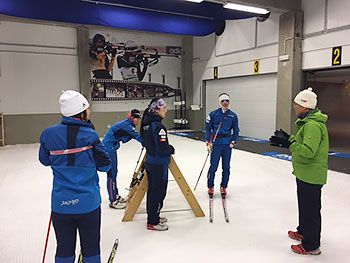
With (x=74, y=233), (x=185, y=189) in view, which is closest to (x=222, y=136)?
(x=185, y=189)

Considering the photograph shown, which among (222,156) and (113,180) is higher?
(222,156)

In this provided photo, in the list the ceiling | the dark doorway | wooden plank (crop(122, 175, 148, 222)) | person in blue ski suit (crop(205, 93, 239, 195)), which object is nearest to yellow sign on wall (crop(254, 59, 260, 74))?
the ceiling

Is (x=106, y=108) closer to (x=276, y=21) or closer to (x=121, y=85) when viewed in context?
(x=121, y=85)

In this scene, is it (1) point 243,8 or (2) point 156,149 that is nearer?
(2) point 156,149

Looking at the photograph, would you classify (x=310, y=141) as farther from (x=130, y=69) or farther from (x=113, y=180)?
(x=130, y=69)

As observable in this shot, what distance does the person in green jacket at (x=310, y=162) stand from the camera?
2.16 metres

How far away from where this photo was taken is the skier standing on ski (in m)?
2.62

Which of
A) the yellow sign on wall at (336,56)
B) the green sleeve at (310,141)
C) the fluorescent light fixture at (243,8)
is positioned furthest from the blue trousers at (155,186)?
the yellow sign on wall at (336,56)

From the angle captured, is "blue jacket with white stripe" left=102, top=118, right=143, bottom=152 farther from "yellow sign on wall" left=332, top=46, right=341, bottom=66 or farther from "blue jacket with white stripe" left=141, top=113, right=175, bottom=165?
"yellow sign on wall" left=332, top=46, right=341, bottom=66

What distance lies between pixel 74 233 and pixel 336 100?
7.23 metres

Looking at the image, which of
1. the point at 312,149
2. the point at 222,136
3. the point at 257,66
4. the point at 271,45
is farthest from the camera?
the point at 257,66

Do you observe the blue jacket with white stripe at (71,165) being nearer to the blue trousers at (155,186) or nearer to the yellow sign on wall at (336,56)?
the blue trousers at (155,186)

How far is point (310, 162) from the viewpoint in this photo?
7.35ft

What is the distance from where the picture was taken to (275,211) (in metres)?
3.35
